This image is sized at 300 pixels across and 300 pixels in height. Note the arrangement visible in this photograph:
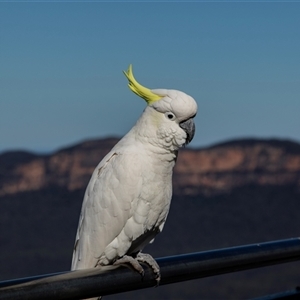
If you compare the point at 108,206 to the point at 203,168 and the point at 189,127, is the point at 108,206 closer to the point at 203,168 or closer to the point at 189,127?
the point at 189,127

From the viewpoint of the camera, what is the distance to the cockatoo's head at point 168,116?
1.72 m

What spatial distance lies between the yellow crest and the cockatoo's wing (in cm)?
17

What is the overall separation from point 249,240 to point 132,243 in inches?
476

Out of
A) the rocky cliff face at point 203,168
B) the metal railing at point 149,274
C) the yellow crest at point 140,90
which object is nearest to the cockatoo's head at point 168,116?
the yellow crest at point 140,90

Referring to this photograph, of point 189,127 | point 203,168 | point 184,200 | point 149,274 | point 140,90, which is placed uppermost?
point 140,90

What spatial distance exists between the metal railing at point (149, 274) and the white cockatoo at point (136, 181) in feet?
1.65

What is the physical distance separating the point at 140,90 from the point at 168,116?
111 millimetres

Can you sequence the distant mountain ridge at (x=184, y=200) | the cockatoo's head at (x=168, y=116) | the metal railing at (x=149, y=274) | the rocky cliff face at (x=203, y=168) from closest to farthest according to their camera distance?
the metal railing at (x=149, y=274), the cockatoo's head at (x=168, y=116), the distant mountain ridge at (x=184, y=200), the rocky cliff face at (x=203, y=168)

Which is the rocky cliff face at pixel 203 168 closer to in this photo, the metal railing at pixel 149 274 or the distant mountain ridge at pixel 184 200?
the distant mountain ridge at pixel 184 200

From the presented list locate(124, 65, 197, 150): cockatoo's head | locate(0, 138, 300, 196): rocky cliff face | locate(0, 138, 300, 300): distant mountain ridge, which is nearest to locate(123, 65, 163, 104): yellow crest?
locate(124, 65, 197, 150): cockatoo's head

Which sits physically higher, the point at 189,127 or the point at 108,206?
the point at 189,127

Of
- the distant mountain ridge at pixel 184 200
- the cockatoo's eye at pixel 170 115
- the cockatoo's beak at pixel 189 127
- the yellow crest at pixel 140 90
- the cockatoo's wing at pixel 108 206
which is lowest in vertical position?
the distant mountain ridge at pixel 184 200

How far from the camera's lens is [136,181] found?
69.2 inches

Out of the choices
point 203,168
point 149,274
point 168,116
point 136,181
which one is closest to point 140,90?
point 168,116
